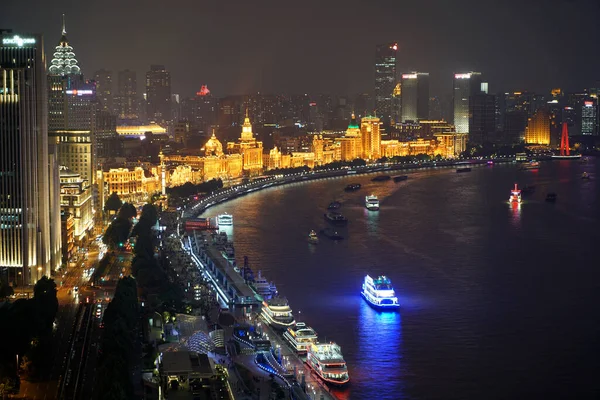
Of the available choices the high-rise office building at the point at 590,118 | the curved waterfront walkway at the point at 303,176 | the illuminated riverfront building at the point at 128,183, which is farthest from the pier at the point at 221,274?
the high-rise office building at the point at 590,118

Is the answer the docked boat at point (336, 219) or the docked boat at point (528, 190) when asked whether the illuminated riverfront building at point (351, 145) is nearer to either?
the docked boat at point (528, 190)

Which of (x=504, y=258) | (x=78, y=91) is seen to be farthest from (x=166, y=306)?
(x=78, y=91)

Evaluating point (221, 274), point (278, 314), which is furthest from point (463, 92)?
point (278, 314)

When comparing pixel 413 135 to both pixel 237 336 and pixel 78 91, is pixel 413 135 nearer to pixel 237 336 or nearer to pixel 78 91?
pixel 78 91

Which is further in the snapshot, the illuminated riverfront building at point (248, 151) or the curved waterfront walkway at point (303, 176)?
the illuminated riverfront building at point (248, 151)

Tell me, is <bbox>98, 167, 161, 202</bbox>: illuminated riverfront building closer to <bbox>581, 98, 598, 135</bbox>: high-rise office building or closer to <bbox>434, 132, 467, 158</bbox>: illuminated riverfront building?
<bbox>434, 132, 467, 158</bbox>: illuminated riverfront building

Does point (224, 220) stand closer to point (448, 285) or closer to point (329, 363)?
point (448, 285)
